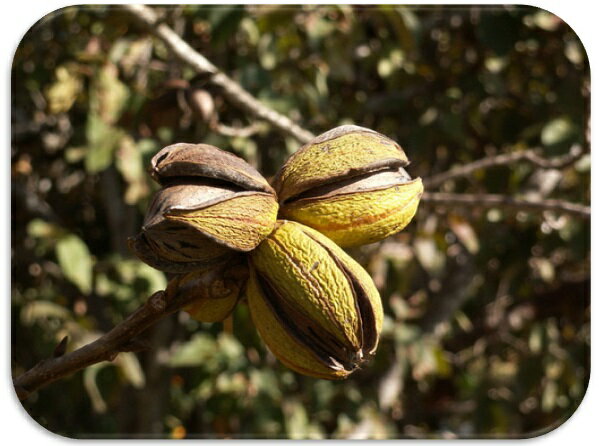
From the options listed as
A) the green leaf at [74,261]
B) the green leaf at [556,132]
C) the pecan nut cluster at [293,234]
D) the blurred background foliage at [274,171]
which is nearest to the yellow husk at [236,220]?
the pecan nut cluster at [293,234]

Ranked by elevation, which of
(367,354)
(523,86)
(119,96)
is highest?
(367,354)

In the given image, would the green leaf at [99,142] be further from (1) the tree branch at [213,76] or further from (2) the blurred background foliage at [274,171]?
(1) the tree branch at [213,76]

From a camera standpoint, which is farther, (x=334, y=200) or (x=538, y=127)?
(x=538, y=127)

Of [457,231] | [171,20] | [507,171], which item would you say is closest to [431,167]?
[507,171]

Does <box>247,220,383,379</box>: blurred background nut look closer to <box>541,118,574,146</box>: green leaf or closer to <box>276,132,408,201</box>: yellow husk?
<box>276,132,408,201</box>: yellow husk

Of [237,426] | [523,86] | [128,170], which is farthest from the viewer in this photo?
[523,86]

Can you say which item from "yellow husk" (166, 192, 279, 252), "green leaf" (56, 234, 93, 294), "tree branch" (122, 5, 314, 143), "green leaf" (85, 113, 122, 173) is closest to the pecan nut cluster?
"yellow husk" (166, 192, 279, 252)

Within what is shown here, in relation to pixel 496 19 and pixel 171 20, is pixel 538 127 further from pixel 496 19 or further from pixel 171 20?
pixel 171 20
